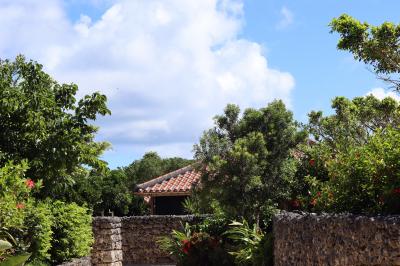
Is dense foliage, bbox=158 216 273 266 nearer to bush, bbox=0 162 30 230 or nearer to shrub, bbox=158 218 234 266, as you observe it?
shrub, bbox=158 218 234 266

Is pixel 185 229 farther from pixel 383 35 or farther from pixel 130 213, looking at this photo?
pixel 130 213

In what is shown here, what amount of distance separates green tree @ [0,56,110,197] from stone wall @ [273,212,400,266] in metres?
5.59

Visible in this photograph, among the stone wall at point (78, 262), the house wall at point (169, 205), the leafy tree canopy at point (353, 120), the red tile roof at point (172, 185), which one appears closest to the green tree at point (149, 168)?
the house wall at point (169, 205)

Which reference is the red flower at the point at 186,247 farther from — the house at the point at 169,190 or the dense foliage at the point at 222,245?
the house at the point at 169,190

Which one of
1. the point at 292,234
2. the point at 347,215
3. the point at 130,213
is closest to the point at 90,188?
the point at 130,213

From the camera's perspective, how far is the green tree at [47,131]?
48.5 ft

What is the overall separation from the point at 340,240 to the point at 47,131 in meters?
8.23

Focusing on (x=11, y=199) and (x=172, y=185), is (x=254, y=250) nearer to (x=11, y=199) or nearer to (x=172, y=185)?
(x=11, y=199)

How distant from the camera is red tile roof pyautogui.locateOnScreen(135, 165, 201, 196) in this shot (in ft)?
99.7

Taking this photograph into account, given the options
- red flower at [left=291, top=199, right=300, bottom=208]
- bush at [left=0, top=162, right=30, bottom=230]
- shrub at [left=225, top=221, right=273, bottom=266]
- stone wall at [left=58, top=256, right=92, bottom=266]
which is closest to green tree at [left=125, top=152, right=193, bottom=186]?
red flower at [left=291, top=199, right=300, bottom=208]

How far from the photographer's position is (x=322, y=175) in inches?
700

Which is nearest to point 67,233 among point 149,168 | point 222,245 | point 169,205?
point 222,245

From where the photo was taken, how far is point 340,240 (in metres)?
8.99

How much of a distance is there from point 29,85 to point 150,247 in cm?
1352
